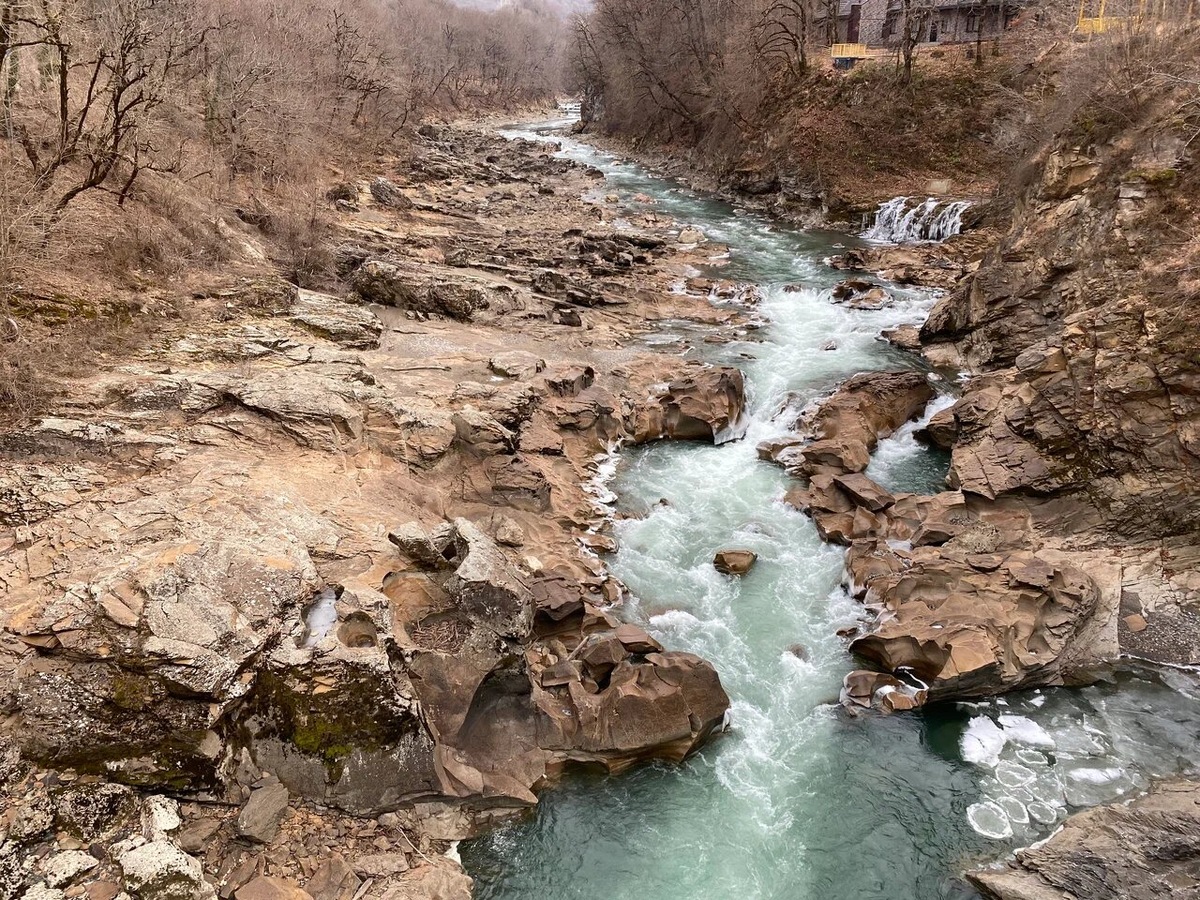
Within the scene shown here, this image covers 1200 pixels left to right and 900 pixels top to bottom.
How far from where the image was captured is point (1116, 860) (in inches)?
261

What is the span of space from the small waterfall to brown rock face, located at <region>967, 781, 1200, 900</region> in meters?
20.7

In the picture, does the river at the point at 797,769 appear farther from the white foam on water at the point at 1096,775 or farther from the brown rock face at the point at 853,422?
the brown rock face at the point at 853,422

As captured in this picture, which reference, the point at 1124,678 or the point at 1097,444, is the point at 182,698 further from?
the point at 1097,444

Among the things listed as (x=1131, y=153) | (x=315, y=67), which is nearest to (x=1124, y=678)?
(x=1131, y=153)

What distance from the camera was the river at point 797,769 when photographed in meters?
7.01

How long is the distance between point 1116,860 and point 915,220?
22.8 meters

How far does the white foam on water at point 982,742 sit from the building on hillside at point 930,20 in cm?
3063

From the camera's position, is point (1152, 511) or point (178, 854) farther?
point (1152, 511)

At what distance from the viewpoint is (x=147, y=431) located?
353 inches

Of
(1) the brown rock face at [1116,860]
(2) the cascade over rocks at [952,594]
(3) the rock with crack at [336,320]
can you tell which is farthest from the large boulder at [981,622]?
(3) the rock with crack at [336,320]

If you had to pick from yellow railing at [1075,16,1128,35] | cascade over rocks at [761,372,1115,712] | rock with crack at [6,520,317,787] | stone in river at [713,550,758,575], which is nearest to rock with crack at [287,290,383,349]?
rock with crack at [6,520,317,787]

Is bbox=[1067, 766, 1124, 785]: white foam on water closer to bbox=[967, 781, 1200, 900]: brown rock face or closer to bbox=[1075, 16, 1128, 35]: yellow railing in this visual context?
bbox=[967, 781, 1200, 900]: brown rock face

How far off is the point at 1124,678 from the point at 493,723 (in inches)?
296

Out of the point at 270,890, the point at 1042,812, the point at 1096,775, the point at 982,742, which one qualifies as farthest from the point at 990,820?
the point at 270,890
